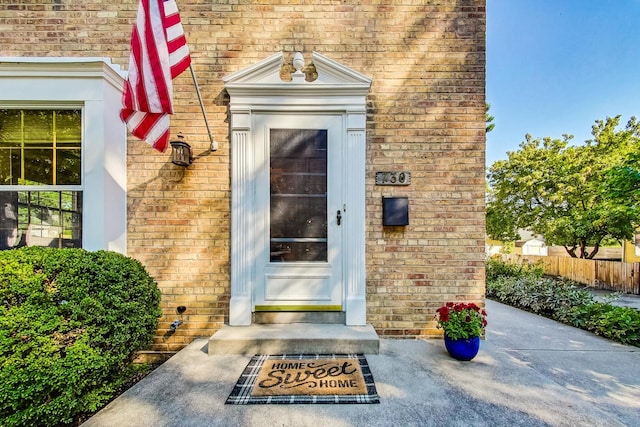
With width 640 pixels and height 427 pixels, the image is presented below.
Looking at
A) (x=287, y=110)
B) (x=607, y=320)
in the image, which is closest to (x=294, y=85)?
(x=287, y=110)

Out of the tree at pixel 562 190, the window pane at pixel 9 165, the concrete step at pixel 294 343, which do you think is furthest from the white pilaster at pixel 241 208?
the tree at pixel 562 190

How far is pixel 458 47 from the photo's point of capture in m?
3.09

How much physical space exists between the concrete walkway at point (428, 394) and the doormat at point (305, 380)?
0.22 ft

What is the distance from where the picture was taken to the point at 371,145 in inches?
122

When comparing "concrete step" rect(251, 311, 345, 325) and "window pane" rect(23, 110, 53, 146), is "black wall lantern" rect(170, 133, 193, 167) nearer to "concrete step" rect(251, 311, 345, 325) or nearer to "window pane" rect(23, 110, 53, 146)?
"window pane" rect(23, 110, 53, 146)

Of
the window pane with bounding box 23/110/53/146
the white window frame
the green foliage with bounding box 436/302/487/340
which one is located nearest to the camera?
the green foliage with bounding box 436/302/487/340

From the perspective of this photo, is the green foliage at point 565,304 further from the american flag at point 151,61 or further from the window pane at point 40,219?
the window pane at point 40,219

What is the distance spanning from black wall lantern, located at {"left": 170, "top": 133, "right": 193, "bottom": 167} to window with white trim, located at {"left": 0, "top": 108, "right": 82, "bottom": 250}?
3.05 feet

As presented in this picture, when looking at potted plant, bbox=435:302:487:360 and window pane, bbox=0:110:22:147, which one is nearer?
potted plant, bbox=435:302:487:360

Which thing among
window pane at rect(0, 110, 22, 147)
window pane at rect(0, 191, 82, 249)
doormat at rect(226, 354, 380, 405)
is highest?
window pane at rect(0, 110, 22, 147)

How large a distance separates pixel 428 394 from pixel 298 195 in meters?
2.14

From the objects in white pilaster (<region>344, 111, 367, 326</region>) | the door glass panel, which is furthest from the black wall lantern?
white pilaster (<region>344, 111, 367, 326</region>)

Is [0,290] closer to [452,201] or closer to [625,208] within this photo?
[452,201]

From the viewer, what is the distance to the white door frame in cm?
300
